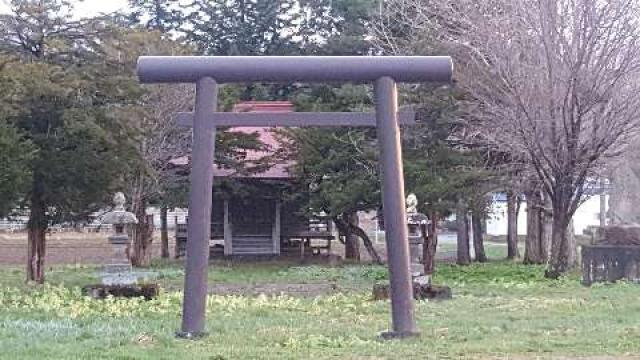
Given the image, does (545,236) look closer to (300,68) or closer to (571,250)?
(571,250)

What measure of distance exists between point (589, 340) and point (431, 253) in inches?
620

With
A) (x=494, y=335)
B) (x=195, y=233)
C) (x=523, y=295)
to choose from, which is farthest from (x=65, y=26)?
(x=494, y=335)

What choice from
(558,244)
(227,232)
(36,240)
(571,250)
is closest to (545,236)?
(571,250)

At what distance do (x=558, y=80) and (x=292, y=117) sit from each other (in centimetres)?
1209

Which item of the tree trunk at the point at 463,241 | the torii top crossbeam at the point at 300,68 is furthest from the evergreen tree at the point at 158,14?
the torii top crossbeam at the point at 300,68

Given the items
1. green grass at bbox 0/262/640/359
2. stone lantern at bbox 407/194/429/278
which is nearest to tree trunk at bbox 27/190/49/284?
green grass at bbox 0/262/640/359

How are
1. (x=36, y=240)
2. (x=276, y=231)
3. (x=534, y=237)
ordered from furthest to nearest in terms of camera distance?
(x=276, y=231) < (x=534, y=237) < (x=36, y=240)

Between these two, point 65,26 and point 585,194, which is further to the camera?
point 585,194

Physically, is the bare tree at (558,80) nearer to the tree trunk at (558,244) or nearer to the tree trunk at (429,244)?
the tree trunk at (558,244)

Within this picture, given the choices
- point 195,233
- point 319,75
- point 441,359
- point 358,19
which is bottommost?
point 441,359

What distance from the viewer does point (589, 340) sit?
1084cm

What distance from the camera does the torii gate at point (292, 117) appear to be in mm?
11305

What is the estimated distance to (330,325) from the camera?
12.8 meters

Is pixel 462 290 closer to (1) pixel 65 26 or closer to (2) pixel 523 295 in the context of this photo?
(2) pixel 523 295
